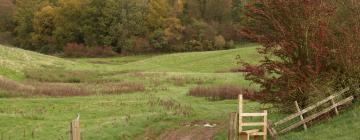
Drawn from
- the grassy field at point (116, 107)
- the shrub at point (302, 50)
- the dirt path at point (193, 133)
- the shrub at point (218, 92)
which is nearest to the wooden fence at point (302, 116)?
the grassy field at point (116, 107)

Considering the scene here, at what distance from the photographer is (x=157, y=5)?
338 ft

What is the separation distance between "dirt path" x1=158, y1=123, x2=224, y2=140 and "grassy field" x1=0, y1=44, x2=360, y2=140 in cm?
42

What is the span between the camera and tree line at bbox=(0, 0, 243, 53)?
323 ft

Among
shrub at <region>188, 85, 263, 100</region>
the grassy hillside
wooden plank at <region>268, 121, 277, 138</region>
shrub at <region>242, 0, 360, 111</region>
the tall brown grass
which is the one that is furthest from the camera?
the grassy hillside

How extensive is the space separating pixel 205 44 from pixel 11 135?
74432 mm

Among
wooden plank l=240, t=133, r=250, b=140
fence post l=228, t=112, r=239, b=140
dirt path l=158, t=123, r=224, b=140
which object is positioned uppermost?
fence post l=228, t=112, r=239, b=140

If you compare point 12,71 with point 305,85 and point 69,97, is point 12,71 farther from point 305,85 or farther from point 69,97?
point 305,85

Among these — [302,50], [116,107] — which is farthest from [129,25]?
[302,50]

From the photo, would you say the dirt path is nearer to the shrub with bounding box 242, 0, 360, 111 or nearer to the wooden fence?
the shrub with bounding box 242, 0, 360, 111

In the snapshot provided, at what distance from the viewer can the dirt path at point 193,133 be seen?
2400 centimetres

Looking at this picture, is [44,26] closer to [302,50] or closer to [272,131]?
[302,50]

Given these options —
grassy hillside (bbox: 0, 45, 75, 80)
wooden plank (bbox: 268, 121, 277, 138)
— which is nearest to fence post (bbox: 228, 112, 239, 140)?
wooden plank (bbox: 268, 121, 277, 138)

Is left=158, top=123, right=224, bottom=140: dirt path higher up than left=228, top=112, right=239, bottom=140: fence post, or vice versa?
left=228, top=112, right=239, bottom=140: fence post

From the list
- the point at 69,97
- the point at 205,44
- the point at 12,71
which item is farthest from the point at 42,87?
the point at 205,44
